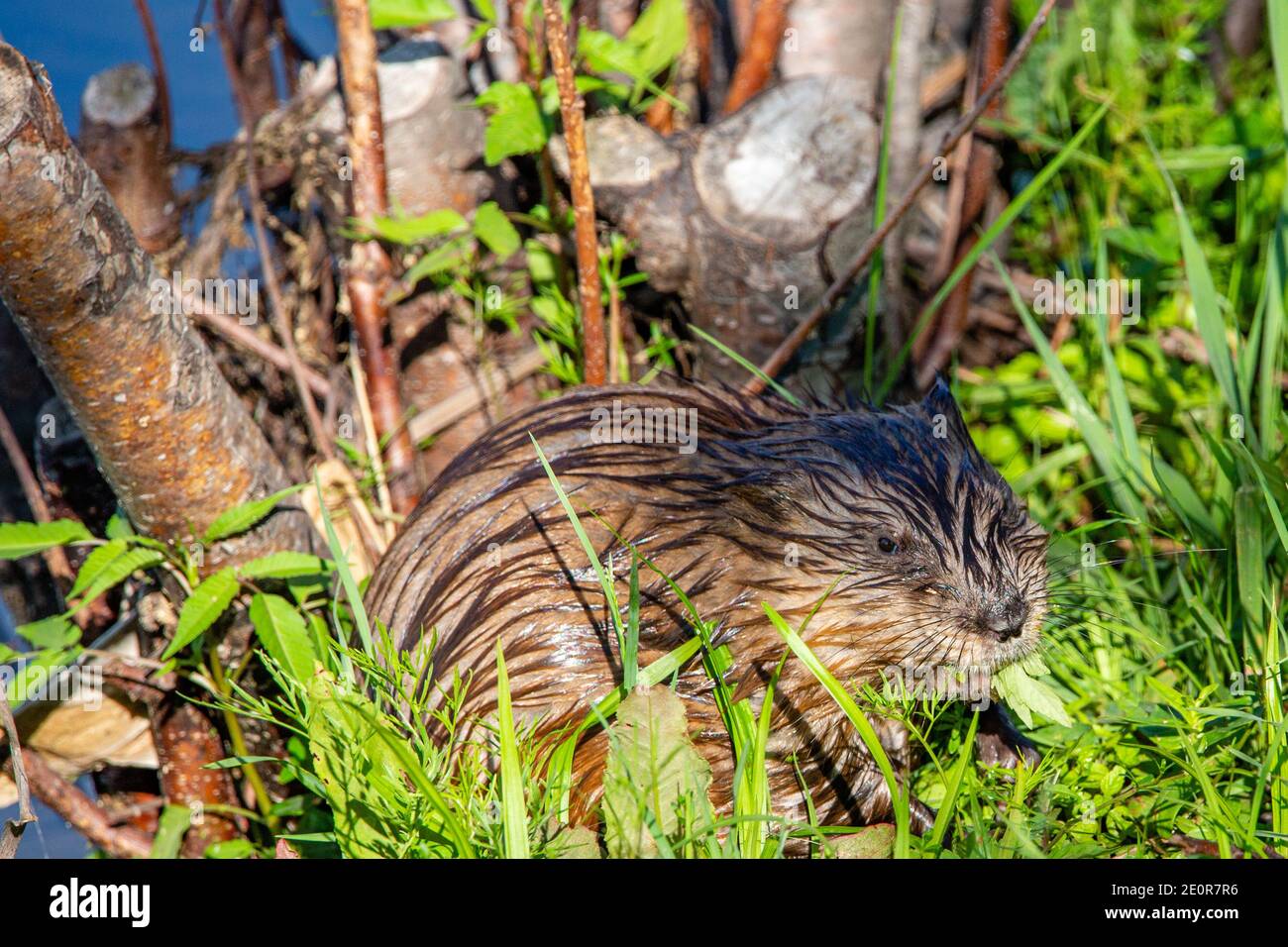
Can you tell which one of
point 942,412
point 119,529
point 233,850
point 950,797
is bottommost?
point 233,850

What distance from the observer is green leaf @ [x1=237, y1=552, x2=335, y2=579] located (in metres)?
2.83

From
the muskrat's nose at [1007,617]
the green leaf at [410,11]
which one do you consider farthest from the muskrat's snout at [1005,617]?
the green leaf at [410,11]

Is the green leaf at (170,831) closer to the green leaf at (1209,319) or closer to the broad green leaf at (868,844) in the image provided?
the broad green leaf at (868,844)

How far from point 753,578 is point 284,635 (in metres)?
1.13

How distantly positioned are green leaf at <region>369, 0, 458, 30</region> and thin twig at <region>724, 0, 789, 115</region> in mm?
1236

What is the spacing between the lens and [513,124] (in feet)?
11.6

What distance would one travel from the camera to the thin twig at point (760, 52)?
4.34 metres

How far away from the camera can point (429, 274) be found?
13.4 ft

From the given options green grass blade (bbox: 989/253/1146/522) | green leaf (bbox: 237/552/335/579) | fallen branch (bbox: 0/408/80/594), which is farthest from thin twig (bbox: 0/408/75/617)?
green grass blade (bbox: 989/253/1146/522)

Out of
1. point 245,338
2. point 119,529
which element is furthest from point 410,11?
point 119,529

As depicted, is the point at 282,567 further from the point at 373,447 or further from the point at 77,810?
the point at 373,447

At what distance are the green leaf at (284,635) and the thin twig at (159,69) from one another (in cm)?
230
